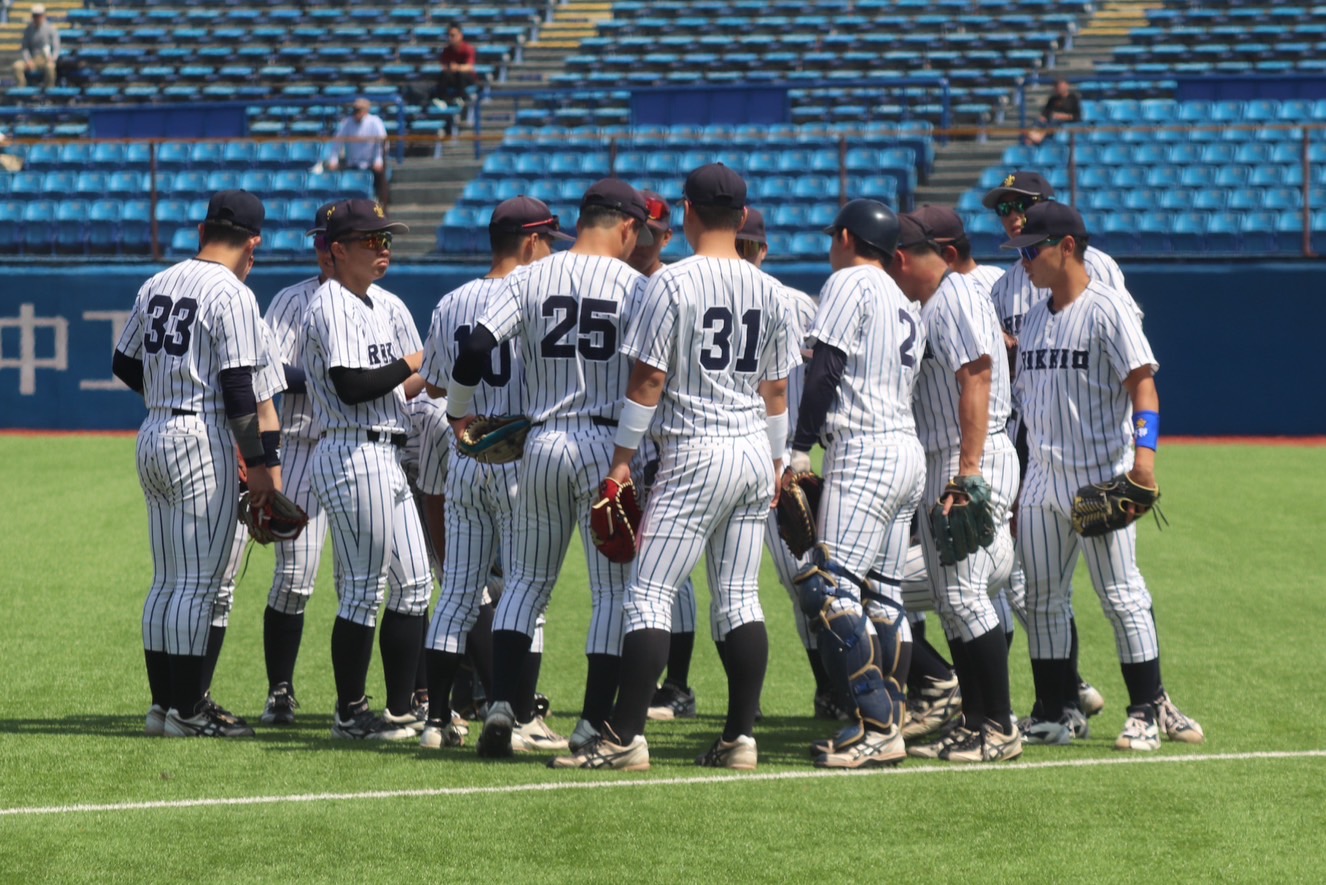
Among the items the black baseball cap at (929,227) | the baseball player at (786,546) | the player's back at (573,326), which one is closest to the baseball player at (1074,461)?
the black baseball cap at (929,227)

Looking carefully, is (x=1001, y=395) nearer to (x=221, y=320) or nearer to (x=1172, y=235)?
(x=221, y=320)

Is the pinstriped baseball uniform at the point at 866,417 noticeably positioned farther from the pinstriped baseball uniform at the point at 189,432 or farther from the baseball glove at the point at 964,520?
the pinstriped baseball uniform at the point at 189,432

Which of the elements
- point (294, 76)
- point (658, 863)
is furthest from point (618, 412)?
point (294, 76)

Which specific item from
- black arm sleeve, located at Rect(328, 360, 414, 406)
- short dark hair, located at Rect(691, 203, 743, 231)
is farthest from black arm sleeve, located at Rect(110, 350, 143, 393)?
short dark hair, located at Rect(691, 203, 743, 231)

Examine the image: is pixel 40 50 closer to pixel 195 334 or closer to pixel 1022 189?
pixel 195 334

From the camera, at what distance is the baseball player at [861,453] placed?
18.2ft

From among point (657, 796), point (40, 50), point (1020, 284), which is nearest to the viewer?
point (657, 796)

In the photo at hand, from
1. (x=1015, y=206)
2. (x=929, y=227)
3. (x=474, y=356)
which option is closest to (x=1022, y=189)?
(x=1015, y=206)

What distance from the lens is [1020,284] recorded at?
280 inches

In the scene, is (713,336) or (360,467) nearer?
(713,336)

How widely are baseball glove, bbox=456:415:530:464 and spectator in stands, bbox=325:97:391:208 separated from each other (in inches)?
522

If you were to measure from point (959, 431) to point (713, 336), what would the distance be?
3.76 ft

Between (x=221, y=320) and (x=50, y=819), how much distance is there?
5.98 feet

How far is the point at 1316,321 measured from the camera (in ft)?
52.5
